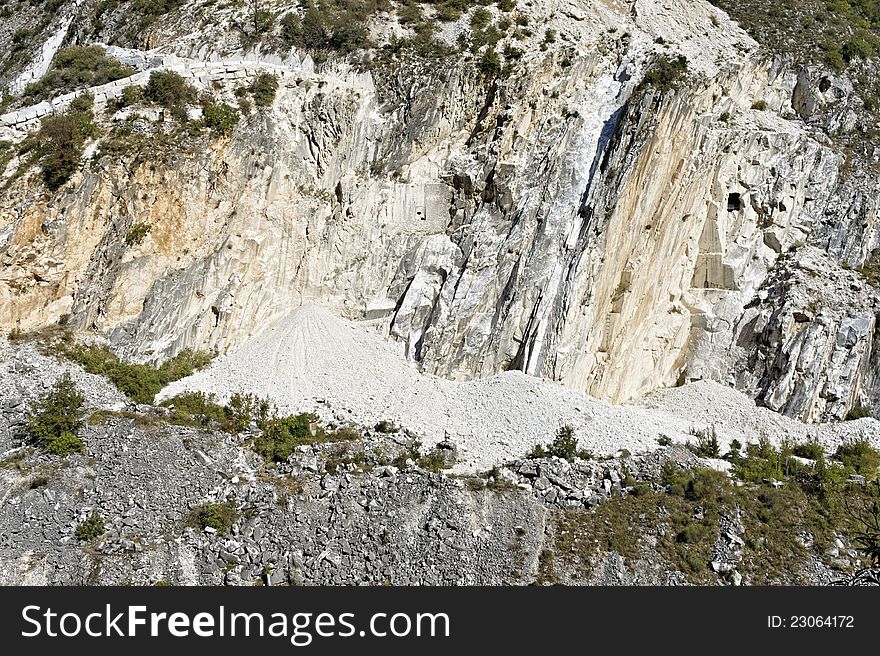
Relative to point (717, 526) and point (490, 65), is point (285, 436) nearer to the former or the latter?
point (717, 526)

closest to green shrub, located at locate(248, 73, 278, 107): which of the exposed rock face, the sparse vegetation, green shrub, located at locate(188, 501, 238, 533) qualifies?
the exposed rock face

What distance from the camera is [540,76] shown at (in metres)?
34.2

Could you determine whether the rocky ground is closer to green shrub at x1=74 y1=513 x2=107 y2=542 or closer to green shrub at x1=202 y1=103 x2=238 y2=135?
green shrub at x1=74 y1=513 x2=107 y2=542

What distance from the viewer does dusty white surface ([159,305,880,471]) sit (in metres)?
27.5

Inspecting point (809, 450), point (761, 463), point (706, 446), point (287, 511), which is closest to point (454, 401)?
point (287, 511)

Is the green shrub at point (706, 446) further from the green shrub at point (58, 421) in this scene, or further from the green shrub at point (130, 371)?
the green shrub at point (58, 421)

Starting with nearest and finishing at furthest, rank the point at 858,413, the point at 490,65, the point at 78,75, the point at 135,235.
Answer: the point at 135,235, the point at 858,413, the point at 78,75, the point at 490,65

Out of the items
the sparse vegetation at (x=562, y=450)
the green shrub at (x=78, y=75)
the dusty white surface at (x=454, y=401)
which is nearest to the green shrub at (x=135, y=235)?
the dusty white surface at (x=454, y=401)

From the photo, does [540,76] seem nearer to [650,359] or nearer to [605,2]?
[605,2]

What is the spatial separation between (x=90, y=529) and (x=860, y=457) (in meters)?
24.3

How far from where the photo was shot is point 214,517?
21562mm

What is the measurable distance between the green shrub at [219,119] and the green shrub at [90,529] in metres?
16.1

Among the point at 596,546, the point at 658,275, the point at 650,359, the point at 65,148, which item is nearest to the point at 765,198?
the point at 658,275

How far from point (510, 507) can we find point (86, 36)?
33533mm
